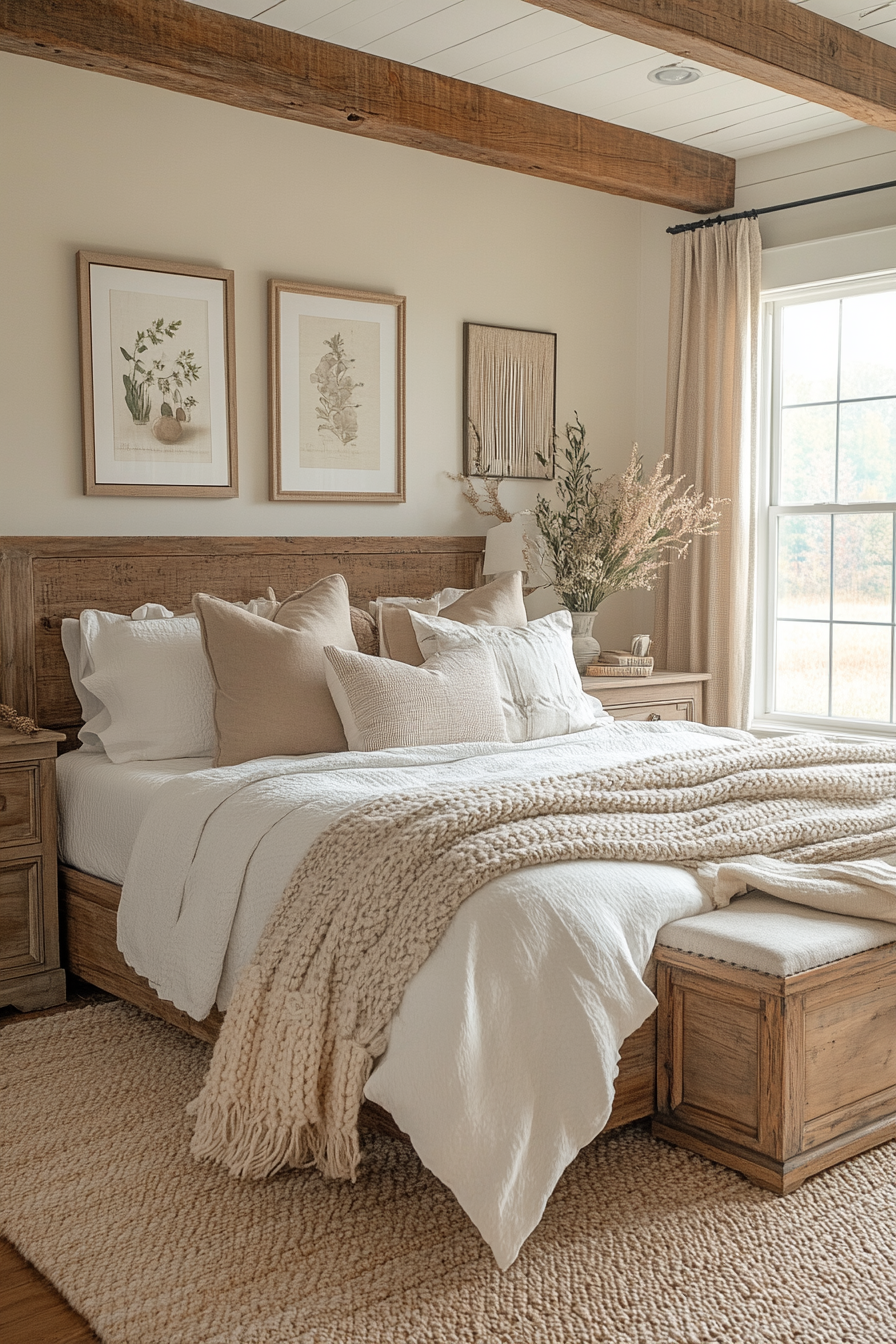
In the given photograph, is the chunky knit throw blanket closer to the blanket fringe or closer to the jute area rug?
the blanket fringe

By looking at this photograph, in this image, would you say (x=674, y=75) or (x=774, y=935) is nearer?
(x=774, y=935)

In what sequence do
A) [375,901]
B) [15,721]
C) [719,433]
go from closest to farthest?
[375,901] → [15,721] → [719,433]

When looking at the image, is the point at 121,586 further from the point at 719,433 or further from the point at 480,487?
the point at 719,433

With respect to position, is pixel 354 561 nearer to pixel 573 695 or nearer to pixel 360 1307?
pixel 573 695

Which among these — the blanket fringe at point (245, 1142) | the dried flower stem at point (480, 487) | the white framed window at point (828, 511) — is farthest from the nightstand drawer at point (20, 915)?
the white framed window at point (828, 511)

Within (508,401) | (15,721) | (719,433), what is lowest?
(15,721)

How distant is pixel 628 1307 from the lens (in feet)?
6.19

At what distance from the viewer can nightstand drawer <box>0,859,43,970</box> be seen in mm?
3166

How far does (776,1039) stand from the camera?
7.04 ft

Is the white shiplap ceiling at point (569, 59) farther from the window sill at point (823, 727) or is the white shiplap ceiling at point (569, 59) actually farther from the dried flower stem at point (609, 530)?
the window sill at point (823, 727)

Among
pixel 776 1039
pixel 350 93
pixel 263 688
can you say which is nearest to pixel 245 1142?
pixel 776 1039

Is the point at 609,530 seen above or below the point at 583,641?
above

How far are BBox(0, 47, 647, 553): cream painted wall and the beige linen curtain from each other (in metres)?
0.33

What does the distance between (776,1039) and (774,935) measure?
7.4 inches
